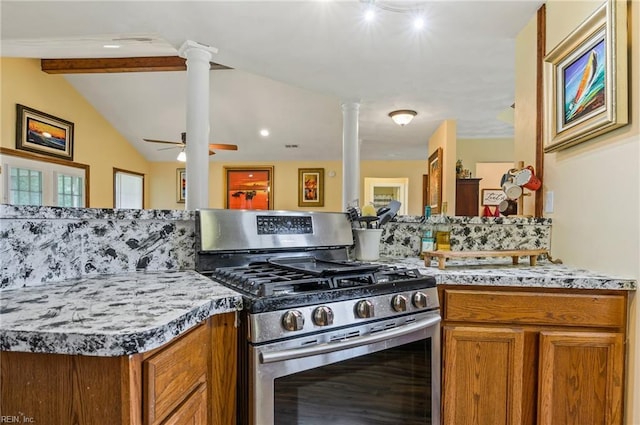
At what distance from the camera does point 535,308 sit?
129cm

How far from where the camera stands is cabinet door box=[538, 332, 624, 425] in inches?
48.5

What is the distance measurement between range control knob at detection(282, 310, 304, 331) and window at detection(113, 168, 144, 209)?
6400 millimetres

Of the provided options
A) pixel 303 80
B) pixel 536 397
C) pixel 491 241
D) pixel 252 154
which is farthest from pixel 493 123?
pixel 252 154

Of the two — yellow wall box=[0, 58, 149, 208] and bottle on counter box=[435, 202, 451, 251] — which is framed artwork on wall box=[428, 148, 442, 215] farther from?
yellow wall box=[0, 58, 149, 208]

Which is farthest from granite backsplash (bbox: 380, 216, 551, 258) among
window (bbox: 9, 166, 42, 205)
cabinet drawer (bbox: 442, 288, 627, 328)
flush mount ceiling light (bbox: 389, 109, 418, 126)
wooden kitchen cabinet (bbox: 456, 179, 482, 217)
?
window (bbox: 9, 166, 42, 205)

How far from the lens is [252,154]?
6.99 meters

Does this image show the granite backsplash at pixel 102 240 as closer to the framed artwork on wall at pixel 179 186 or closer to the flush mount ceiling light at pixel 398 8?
the flush mount ceiling light at pixel 398 8

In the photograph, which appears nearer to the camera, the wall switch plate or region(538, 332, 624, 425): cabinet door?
region(538, 332, 624, 425): cabinet door

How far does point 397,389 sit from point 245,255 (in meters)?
0.78

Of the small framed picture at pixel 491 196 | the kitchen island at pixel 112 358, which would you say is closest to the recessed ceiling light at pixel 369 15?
the kitchen island at pixel 112 358

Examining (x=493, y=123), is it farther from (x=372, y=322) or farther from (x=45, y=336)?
(x=45, y=336)

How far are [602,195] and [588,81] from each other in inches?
18.1

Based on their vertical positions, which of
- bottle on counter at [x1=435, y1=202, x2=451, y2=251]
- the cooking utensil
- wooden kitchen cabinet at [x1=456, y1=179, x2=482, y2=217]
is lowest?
bottle on counter at [x1=435, y1=202, x2=451, y2=251]

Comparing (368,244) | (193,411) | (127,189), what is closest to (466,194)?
(368,244)
